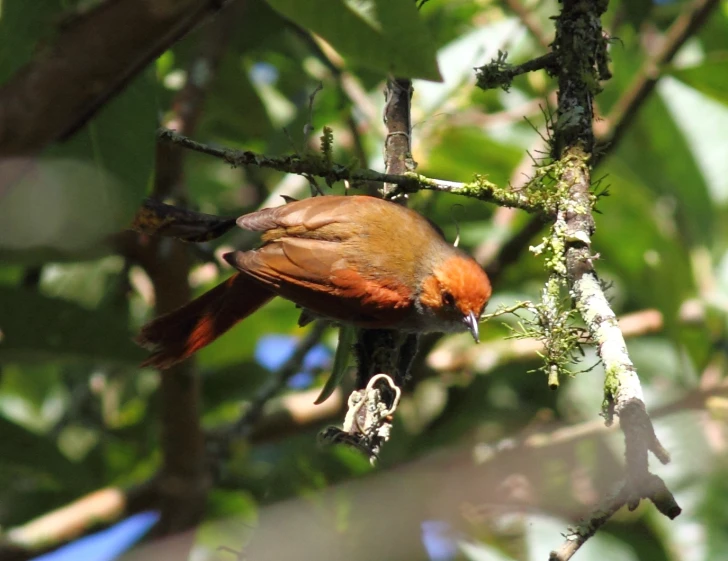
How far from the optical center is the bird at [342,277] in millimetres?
3254

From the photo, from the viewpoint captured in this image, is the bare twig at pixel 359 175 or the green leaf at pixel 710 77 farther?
the green leaf at pixel 710 77

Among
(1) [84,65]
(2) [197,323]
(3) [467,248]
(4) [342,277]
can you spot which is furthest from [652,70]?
(1) [84,65]

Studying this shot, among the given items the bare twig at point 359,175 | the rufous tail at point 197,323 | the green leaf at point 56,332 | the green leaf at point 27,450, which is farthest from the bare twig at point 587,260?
the green leaf at point 27,450

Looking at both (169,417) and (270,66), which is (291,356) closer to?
(169,417)

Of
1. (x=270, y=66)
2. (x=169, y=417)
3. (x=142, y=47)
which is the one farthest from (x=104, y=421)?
(x=142, y=47)

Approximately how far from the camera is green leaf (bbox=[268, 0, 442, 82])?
218cm

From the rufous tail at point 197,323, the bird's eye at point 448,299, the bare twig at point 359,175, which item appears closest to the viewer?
the bare twig at point 359,175

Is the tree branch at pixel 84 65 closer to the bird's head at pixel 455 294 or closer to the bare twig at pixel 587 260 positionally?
the bare twig at pixel 587 260

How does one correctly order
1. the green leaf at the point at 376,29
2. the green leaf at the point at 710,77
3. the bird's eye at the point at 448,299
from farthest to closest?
the green leaf at the point at 710,77
the bird's eye at the point at 448,299
the green leaf at the point at 376,29

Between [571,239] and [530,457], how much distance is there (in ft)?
3.79

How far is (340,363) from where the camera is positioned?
9.02ft

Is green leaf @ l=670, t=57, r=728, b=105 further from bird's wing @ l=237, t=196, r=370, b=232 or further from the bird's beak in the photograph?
bird's wing @ l=237, t=196, r=370, b=232

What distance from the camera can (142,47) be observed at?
1221 millimetres

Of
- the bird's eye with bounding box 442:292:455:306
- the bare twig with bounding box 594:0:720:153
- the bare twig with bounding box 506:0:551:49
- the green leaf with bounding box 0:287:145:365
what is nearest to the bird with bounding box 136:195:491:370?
the bird's eye with bounding box 442:292:455:306
